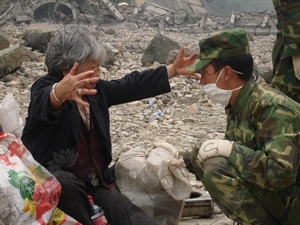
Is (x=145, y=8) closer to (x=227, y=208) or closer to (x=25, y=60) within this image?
(x=25, y=60)

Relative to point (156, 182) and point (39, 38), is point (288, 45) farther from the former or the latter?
point (39, 38)

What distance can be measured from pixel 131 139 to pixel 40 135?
3.04 m

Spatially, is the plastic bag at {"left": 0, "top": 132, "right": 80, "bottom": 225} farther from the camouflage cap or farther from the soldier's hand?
the camouflage cap

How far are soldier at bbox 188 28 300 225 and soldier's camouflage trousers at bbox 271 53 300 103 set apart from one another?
847 millimetres

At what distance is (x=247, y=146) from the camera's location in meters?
2.92

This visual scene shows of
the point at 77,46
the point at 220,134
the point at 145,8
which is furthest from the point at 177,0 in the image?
the point at 77,46

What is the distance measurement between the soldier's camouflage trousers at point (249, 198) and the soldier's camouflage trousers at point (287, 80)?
1.15 metres

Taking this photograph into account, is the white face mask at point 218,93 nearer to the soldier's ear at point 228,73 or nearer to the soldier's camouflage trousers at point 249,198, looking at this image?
the soldier's ear at point 228,73

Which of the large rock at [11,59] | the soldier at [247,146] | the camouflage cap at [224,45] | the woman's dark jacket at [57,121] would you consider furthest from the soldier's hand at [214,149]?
the large rock at [11,59]

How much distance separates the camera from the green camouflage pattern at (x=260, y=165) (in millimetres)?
2631

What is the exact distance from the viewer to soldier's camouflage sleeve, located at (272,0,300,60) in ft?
12.1

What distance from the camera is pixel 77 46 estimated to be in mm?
2949

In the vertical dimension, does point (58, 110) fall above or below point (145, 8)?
above

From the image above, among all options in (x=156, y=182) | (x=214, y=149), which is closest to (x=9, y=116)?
(x=156, y=182)
